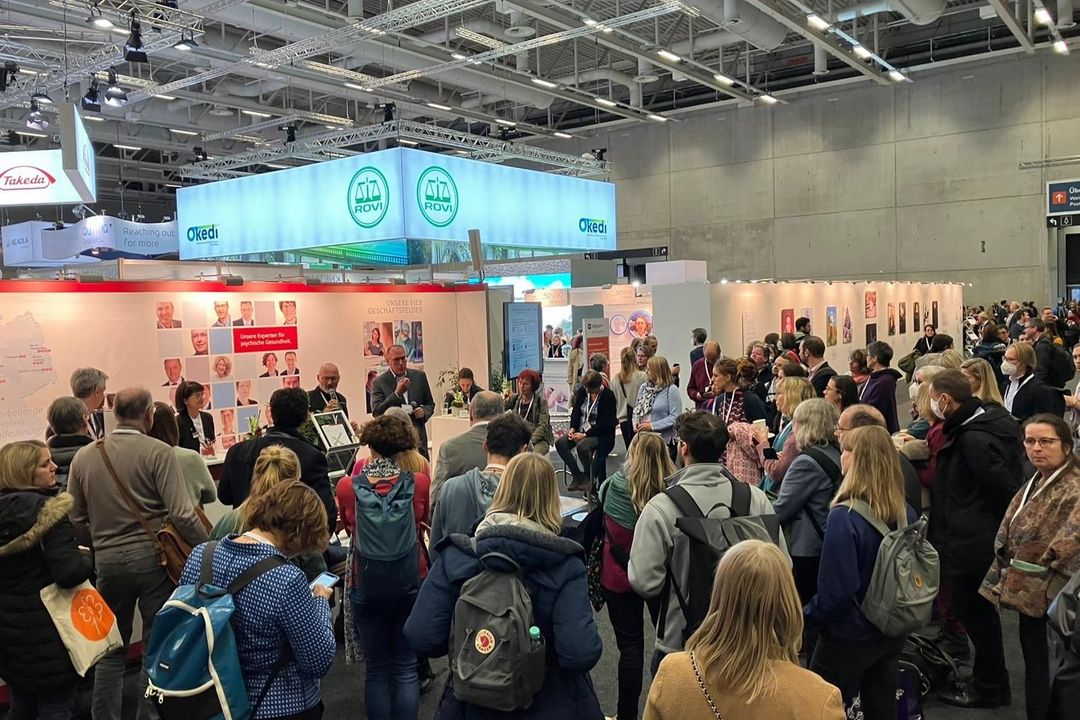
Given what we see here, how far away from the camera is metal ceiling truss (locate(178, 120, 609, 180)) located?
14039mm

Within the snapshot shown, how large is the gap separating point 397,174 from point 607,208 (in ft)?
18.6

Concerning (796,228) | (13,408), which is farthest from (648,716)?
(796,228)

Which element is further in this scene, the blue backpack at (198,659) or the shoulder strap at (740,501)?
the shoulder strap at (740,501)

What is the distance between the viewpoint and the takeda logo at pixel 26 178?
25.3 ft

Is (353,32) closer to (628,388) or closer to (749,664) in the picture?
(628,388)

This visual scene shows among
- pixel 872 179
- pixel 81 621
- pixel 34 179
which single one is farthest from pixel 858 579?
pixel 872 179

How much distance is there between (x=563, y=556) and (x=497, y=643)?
0.27 meters

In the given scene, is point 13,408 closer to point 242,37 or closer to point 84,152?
point 84,152

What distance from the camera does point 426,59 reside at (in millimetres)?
15047

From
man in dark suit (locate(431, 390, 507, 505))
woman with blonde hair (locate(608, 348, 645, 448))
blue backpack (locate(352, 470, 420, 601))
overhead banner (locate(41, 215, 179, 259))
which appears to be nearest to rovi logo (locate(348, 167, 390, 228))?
woman with blonde hair (locate(608, 348, 645, 448))

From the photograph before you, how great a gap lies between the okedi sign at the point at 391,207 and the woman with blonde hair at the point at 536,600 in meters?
7.72

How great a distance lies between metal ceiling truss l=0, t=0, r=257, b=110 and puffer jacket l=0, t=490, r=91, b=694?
8265 millimetres

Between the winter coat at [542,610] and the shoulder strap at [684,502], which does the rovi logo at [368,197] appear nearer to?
the shoulder strap at [684,502]

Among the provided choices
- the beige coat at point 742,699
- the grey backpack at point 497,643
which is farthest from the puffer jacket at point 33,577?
the beige coat at point 742,699
